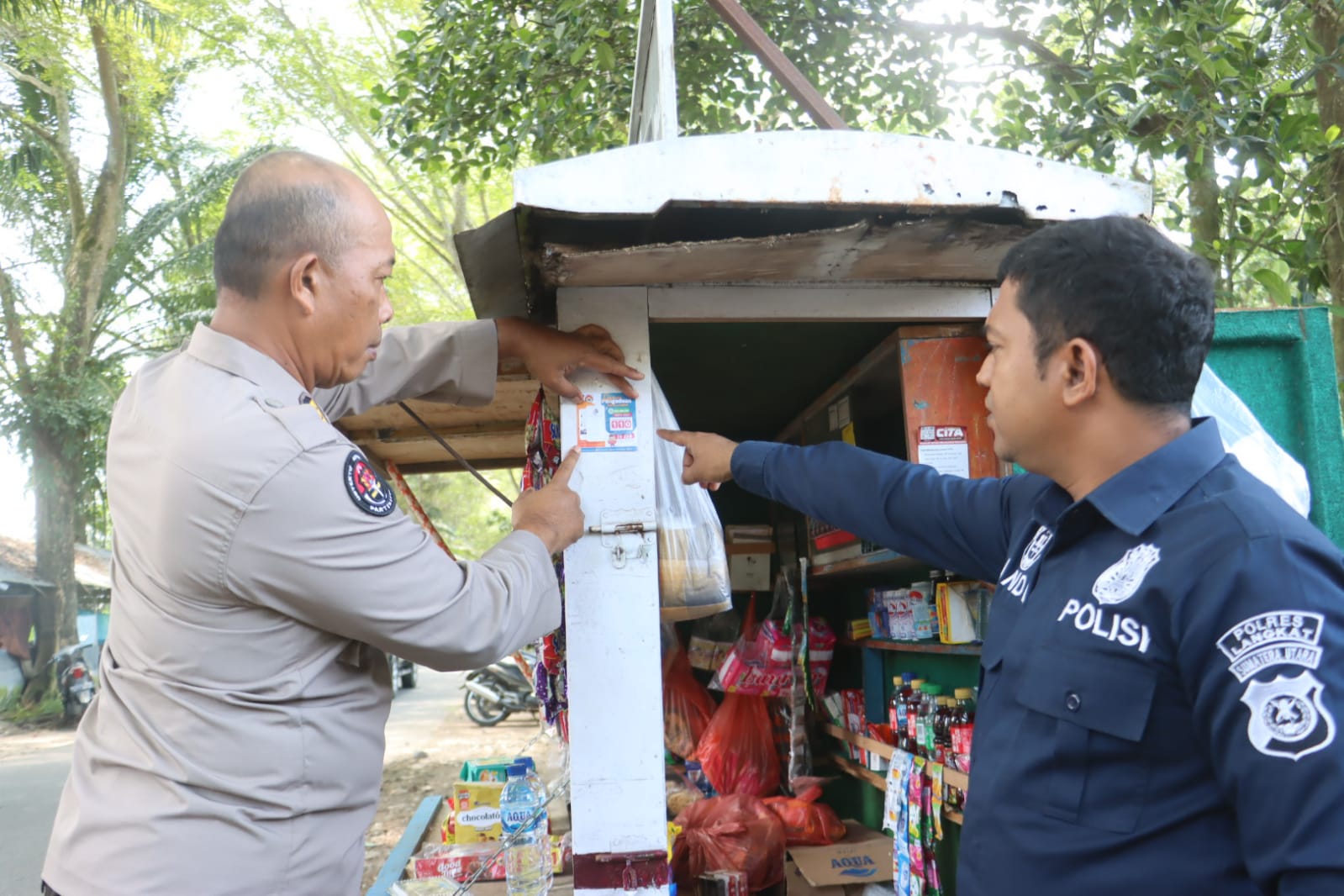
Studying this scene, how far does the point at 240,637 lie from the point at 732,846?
2.65 meters

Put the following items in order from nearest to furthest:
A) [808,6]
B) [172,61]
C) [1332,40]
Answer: [1332,40]
[808,6]
[172,61]

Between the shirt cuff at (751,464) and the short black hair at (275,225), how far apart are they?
1.03 meters

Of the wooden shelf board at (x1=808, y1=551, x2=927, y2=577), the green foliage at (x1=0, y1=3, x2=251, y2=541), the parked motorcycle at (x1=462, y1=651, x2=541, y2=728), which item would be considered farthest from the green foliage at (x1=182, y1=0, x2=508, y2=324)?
the wooden shelf board at (x1=808, y1=551, x2=927, y2=577)

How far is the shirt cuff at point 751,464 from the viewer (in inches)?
88.4

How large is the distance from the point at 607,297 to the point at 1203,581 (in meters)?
1.60

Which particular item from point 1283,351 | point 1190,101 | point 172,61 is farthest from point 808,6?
point 172,61

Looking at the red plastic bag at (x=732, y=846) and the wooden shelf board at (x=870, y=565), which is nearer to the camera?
the wooden shelf board at (x=870, y=565)

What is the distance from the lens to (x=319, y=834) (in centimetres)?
154

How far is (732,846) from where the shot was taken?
3.65 metres

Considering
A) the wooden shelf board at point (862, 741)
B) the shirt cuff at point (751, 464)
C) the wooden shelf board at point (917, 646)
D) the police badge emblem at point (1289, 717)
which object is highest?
the shirt cuff at point (751, 464)

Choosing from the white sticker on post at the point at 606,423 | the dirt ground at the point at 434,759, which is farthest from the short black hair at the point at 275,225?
the dirt ground at the point at 434,759

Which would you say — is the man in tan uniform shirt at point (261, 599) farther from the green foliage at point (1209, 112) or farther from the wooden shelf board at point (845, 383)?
the green foliage at point (1209, 112)

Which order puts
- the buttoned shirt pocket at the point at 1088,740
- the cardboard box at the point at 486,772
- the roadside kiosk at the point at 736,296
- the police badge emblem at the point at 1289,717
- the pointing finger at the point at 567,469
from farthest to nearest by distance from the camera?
the cardboard box at the point at 486,772 < the pointing finger at the point at 567,469 < the roadside kiosk at the point at 736,296 < the buttoned shirt pocket at the point at 1088,740 < the police badge emblem at the point at 1289,717

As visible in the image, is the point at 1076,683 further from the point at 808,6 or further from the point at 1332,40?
the point at 808,6
